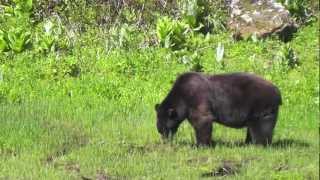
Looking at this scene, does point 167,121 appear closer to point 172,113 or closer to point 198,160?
point 172,113

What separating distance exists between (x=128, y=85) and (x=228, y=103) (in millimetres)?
3961

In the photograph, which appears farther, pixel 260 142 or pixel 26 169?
pixel 260 142

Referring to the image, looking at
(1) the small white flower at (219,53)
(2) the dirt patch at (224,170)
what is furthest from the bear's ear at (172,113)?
(1) the small white flower at (219,53)

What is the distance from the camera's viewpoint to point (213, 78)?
378 inches

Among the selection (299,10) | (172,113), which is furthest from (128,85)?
(299,10)

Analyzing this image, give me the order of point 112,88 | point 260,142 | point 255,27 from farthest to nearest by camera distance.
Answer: point 255,27, point 112,88, point 260,142

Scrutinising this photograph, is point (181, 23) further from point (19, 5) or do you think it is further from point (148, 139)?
point (148, 139)

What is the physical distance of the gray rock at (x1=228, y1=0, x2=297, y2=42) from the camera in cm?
1539

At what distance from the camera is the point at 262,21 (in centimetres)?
1556

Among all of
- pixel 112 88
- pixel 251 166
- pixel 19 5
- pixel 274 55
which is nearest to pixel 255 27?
pixel 274 55

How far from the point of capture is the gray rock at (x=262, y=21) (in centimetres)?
1539

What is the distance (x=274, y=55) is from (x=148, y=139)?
5.01 metres

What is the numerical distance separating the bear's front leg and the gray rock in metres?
6.24

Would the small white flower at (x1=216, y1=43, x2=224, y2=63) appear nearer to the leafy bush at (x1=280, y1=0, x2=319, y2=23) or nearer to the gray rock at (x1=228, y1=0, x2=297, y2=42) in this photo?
the gray rock at (x1=228, y1=0, x2=297, y2=42)
